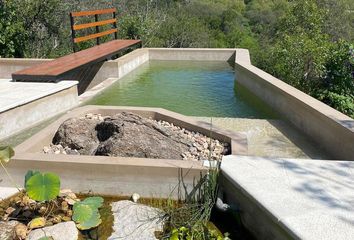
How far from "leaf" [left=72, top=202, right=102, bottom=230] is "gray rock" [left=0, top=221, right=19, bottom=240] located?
512mm

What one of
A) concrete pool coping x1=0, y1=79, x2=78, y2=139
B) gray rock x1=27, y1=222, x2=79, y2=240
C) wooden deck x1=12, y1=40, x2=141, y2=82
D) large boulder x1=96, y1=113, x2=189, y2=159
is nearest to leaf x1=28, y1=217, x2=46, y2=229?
gray rock x1=27, y1=222, x2=79, y2=240

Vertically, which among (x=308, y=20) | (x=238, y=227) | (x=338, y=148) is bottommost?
(x=238, y=227)

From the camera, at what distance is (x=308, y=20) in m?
9.72

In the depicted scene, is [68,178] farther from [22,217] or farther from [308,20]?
[308,20]

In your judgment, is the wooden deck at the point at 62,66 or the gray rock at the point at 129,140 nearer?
the gray rock at the point at 129,140

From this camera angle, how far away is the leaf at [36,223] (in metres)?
3.17

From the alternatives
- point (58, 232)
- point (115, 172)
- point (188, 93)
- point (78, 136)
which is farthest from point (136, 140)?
point (188, 93)

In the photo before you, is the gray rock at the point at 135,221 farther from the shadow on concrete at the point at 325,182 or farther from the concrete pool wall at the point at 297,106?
the concrete pool wall at the point at 297,106

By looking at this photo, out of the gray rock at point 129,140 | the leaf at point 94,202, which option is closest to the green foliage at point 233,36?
the gray rock at point 129,140

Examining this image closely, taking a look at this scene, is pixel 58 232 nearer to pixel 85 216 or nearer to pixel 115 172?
pixel 85 216

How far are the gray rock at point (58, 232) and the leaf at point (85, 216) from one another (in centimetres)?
7

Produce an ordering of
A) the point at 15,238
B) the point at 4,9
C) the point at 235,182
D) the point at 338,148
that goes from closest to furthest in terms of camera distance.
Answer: the point at 15,238
the point at 235,182
the point at 338,148
the point at 4,9

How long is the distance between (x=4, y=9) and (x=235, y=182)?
8563mm

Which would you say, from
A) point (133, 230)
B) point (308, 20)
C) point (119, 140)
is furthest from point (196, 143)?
point (308, 20)
